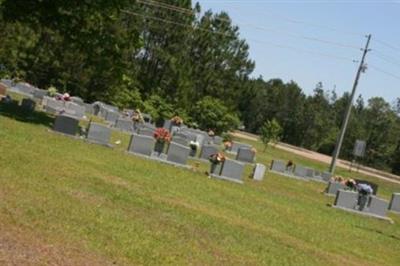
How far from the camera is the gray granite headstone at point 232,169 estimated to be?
21862mm

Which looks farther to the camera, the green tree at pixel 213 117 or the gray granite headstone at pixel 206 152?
the green tree at pixel 213 117

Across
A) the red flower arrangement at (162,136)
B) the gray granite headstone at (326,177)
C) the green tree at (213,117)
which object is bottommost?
the gray granite headstone at (326,177)

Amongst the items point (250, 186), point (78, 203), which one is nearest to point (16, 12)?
point (250, 186)

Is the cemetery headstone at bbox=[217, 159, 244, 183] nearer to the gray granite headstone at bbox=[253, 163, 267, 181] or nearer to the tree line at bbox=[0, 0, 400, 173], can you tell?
the gray granite headstone at bbox=[253, 163, 267, 181]

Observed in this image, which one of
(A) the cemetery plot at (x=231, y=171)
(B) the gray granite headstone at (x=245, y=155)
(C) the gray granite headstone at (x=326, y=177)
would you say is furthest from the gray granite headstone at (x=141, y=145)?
(C) the gray granite headstone at (x=326, y=177)

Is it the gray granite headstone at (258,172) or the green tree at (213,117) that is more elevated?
the green tree at (213,117)

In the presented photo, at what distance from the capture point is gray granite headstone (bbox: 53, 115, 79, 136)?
70.0 ft

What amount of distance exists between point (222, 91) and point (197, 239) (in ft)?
163

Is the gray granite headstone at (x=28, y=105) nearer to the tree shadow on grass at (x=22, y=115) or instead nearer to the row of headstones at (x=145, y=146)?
the tree shadow on grass at (x=22, y=115)

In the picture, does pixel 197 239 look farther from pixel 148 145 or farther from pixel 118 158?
pixel 148 145

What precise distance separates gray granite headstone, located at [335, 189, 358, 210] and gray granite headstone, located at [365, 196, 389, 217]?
Answer: 2.48ft

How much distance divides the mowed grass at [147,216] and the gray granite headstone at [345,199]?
798mm

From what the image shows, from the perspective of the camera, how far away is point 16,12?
25.6 m

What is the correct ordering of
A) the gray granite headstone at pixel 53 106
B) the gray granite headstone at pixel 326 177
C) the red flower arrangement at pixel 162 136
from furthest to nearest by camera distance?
1. the gray granite headstone at pixel 326 177
2. the gray granite headstone at pixel 53 106
3. the red flower arrangement at pixel 162 136
